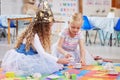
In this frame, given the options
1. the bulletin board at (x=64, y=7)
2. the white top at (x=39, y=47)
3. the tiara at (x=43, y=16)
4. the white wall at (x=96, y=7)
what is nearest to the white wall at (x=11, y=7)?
the bulletin board at (x=64, y=7)

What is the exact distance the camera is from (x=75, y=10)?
8898 millimetres

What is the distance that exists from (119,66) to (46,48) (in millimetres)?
861

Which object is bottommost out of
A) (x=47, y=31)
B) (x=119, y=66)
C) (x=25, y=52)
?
(x=119, y=66)

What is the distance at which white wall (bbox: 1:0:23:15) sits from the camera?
8.64 metres

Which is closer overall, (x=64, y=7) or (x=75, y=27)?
(x=75, y=27)

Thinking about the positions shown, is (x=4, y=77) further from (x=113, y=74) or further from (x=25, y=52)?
(x=113, y=74)

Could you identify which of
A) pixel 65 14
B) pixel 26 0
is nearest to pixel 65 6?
pixel 65 14

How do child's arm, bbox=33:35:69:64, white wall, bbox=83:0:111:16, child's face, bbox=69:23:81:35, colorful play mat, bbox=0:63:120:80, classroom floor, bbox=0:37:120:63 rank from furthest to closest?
white wall, bbox=83:0:111:16, classroom floor, bbox=0:37:120:63, child's face, bbox=69:23:81:35, child's arm, bbox=33:35:69:64, colorful play mat, bbox=0:63:120:80

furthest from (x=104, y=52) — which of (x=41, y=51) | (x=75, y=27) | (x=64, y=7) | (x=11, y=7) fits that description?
(x=11, y=7)

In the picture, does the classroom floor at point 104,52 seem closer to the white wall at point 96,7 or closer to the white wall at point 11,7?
the white wall at point 96,7

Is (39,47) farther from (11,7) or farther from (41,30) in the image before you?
(11,7)

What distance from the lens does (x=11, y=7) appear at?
8.90 meters

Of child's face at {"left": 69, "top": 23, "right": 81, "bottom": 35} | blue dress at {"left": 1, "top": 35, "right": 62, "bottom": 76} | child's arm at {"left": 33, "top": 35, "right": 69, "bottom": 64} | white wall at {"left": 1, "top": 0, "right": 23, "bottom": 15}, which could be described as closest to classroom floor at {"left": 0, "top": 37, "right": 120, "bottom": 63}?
child's face at {"left": 69, "top": 23, "right": 81, "bottom": 35}

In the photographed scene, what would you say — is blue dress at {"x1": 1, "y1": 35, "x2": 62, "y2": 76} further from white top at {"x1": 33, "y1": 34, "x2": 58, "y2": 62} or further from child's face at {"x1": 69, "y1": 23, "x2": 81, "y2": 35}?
child's face at {"x1": 69, "y1": 23, "x2": 81, "y2": 35}
